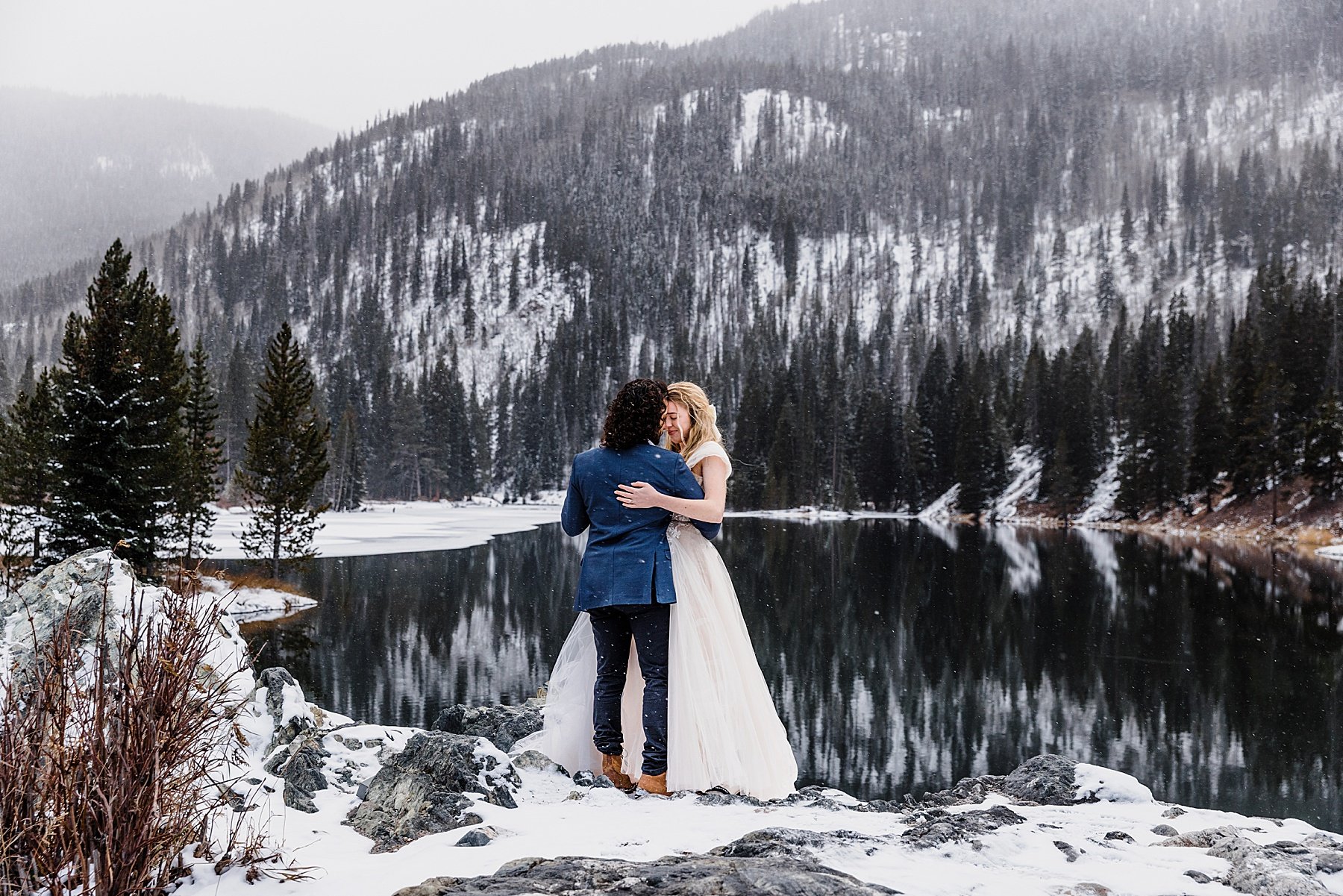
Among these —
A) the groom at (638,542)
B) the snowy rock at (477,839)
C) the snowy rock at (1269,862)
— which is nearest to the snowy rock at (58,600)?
the groom at (638,542)

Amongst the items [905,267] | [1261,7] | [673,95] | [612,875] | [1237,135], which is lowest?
[612,875]

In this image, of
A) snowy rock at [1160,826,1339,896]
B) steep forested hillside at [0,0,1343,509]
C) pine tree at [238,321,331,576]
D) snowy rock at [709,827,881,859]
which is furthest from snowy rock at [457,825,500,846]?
steep forested hillside at [0,0,1343,509]

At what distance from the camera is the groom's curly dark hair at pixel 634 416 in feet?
15.2

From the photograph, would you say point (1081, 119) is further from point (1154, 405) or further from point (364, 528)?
point (364, 528)

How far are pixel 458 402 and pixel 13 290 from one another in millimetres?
124418

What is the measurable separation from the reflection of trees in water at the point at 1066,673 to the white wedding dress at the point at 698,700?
6.45 metres

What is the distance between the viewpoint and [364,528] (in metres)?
50.0

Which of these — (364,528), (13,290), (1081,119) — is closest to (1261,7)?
(1081,119)

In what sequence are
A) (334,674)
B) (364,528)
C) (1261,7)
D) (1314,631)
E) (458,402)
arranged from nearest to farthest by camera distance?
(334,674) < (1314,631) < (364,528) < (458,402) < (1261,7)

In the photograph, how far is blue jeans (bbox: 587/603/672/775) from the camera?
Answer: 187 inches

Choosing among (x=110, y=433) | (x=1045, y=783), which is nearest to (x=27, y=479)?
(x=110, y=433)

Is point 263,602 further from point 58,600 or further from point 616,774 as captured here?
point 616,774

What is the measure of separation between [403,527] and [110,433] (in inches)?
1391

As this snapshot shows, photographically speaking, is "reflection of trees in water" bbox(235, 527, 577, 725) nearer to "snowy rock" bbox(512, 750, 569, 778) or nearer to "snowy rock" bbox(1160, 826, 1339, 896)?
"snowy rock" bbox(512, 750, 569, 778)
